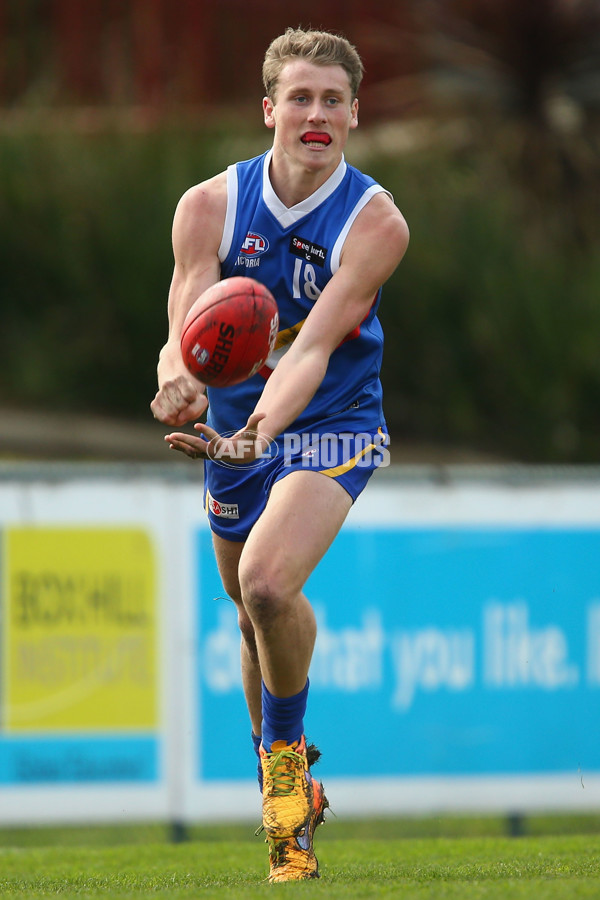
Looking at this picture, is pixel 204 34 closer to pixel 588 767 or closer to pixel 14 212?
pixel 14 212

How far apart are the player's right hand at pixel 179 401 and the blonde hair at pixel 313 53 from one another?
1159 millimetres

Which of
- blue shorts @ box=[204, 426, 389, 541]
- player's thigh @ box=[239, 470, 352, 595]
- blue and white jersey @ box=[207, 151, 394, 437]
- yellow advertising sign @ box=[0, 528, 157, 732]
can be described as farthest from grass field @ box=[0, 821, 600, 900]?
blue and white jersey @ box=[207, 151, 394, 437]

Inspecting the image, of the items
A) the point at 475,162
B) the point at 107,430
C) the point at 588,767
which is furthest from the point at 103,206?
the point at 588,767

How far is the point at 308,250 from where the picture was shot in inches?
176

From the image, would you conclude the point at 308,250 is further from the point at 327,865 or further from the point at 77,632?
the point at 77,632

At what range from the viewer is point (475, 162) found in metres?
14.4

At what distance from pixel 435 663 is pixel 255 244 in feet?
11.2

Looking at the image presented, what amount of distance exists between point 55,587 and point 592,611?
312 cm

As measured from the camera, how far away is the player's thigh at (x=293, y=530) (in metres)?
4.10

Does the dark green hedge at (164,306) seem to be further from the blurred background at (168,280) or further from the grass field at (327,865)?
the grass field at (327,865)

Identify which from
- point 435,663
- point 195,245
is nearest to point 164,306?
point 435,663

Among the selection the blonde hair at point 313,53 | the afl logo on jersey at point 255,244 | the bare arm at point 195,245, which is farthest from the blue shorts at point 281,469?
the blonde hair at point 313,53

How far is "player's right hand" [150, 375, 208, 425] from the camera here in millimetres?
4062

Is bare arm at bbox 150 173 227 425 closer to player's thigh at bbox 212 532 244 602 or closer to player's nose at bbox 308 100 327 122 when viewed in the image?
player's nose at bbox 308 100 327 122
